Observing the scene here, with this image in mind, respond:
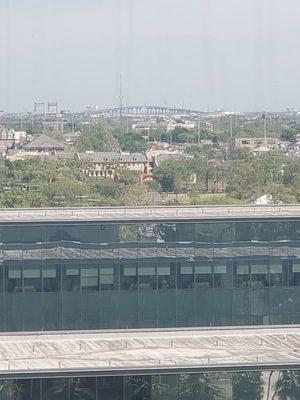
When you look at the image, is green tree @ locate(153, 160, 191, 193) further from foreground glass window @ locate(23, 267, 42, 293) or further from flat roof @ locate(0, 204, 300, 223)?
foreground glass window @ locate(23, 267, 42, 293)

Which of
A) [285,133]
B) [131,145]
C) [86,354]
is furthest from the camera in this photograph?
[285,133]

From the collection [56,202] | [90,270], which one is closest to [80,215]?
[90,270]

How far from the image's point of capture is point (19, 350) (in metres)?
13.1

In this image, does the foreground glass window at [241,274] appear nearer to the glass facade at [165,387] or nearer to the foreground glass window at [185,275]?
the foreground glass window at [185,275]

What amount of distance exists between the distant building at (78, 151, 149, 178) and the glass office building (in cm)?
3546

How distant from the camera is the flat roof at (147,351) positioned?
467 inches

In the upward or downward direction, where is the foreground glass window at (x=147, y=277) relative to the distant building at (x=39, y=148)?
downward

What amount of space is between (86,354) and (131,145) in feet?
226

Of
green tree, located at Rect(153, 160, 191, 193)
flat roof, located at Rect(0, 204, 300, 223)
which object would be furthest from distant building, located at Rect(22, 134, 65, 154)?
flat roof, located at Rect(0, 204, 300, 223)

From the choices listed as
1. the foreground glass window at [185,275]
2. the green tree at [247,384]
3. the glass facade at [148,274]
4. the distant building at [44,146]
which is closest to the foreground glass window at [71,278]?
the glass facade at [148,274]

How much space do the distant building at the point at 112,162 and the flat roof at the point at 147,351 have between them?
3792cm

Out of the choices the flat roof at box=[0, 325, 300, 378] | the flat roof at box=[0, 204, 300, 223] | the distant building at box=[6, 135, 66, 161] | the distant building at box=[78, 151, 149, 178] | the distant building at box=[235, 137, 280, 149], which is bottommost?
the flat roof at box=[0, 325, 300, 378]

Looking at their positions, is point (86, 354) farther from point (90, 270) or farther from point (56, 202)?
point (56, 202)

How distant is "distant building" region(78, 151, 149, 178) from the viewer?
54.0m
